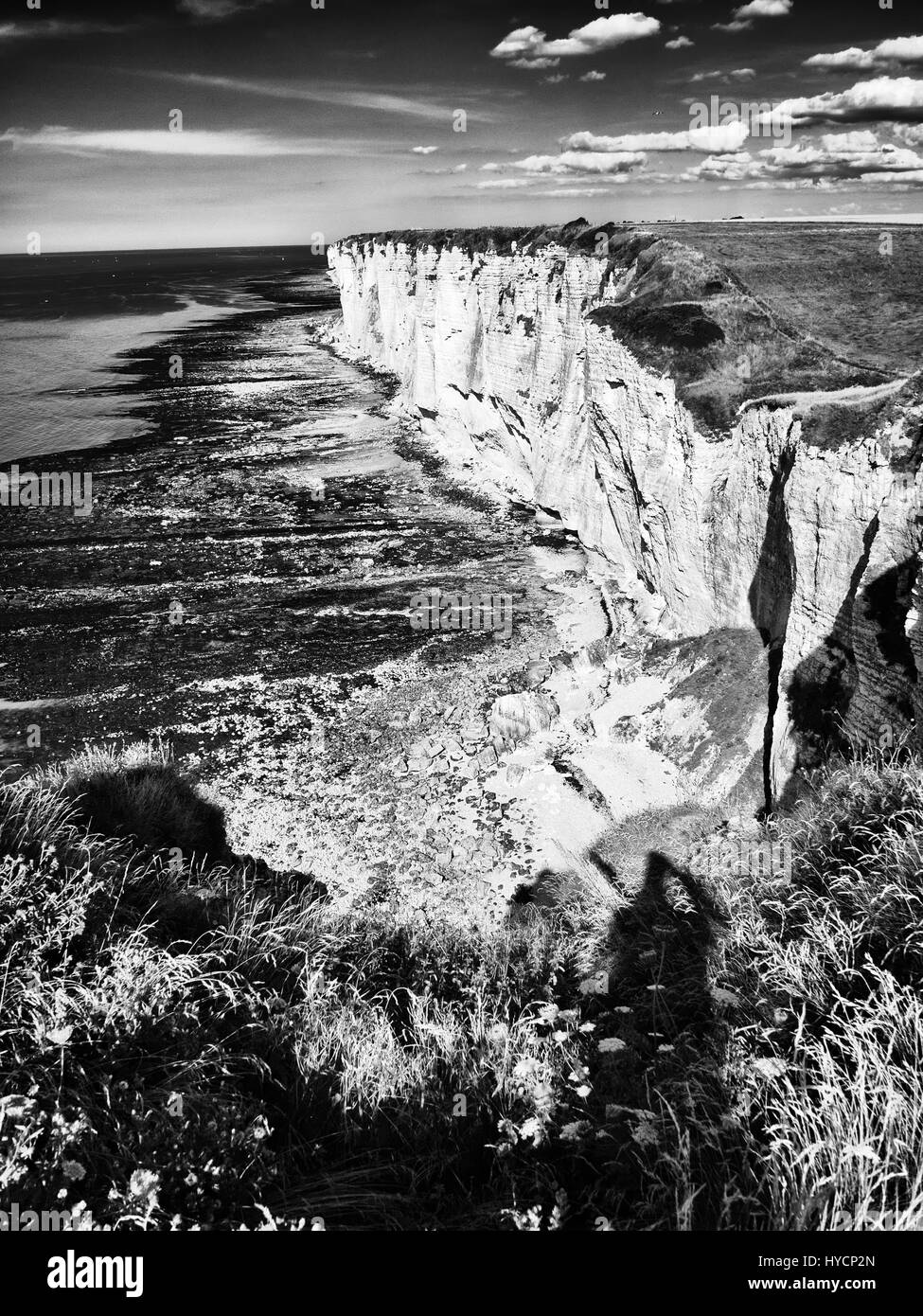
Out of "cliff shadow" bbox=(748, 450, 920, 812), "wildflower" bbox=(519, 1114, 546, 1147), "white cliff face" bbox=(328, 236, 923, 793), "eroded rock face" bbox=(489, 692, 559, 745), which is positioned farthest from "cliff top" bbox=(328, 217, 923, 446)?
"wildflower" bbox=(519, 1114, 546, 1147)

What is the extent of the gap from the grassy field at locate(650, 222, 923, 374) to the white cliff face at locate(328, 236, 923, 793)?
4.21 m

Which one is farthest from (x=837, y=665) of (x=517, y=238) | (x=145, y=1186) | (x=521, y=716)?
(x=517, y=238)

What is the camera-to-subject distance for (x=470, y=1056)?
5.86m

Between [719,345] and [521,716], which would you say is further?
[719,345]

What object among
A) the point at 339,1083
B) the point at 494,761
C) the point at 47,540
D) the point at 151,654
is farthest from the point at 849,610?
the point at 47,540

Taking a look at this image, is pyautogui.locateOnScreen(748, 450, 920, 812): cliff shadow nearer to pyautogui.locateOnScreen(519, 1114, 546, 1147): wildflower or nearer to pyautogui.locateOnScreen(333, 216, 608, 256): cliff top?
pyautogui.locateOnScreen(519, 1114, 546, 1147): wildflower

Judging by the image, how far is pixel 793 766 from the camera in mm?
13688

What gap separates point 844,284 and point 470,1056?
27117mm

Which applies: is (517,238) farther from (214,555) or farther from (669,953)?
(669,953)

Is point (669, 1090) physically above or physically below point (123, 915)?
below

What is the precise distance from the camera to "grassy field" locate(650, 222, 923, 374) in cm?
1998
